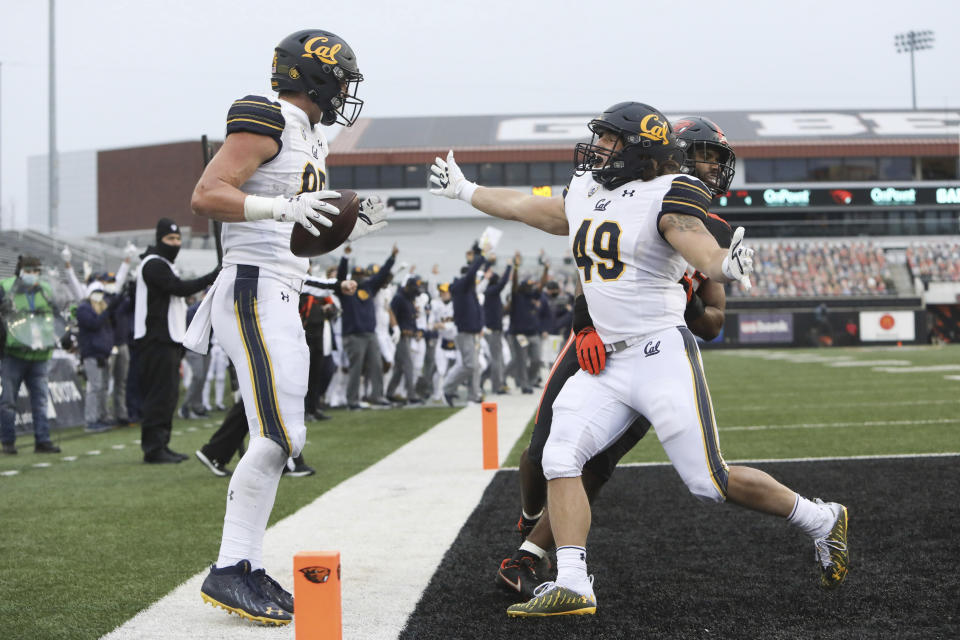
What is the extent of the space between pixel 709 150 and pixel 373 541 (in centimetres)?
254

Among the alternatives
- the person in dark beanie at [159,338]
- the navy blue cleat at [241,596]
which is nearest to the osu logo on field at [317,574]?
the navy blue cleat at [241,596]

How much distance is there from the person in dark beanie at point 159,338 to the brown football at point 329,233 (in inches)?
191

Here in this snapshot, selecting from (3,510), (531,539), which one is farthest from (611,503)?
(3,510)

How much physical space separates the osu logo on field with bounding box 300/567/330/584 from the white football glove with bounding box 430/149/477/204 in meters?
2.10

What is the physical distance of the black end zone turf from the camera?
3.43 metres

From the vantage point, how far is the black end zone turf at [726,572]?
343 cm

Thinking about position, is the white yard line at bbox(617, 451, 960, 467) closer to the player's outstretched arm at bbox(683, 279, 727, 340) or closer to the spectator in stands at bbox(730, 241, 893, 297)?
the player's outstretched arm at bbox(683, 279, 727, 340)

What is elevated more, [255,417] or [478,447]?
[255,417]

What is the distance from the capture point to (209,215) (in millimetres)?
3545

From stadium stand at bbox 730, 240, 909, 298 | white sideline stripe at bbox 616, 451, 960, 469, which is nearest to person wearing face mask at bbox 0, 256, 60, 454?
white sideline stripe at bbox 616, 451, 960, 469

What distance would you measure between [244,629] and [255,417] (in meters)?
0.77

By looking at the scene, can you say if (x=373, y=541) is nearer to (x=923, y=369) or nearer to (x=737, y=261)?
(x=737, y=261)

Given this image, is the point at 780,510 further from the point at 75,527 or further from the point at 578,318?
the point at 75,527

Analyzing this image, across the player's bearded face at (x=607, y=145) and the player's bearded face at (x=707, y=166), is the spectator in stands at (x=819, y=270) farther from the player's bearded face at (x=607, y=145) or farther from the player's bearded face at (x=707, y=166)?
the player's bearded face at (x=607, y=145)
